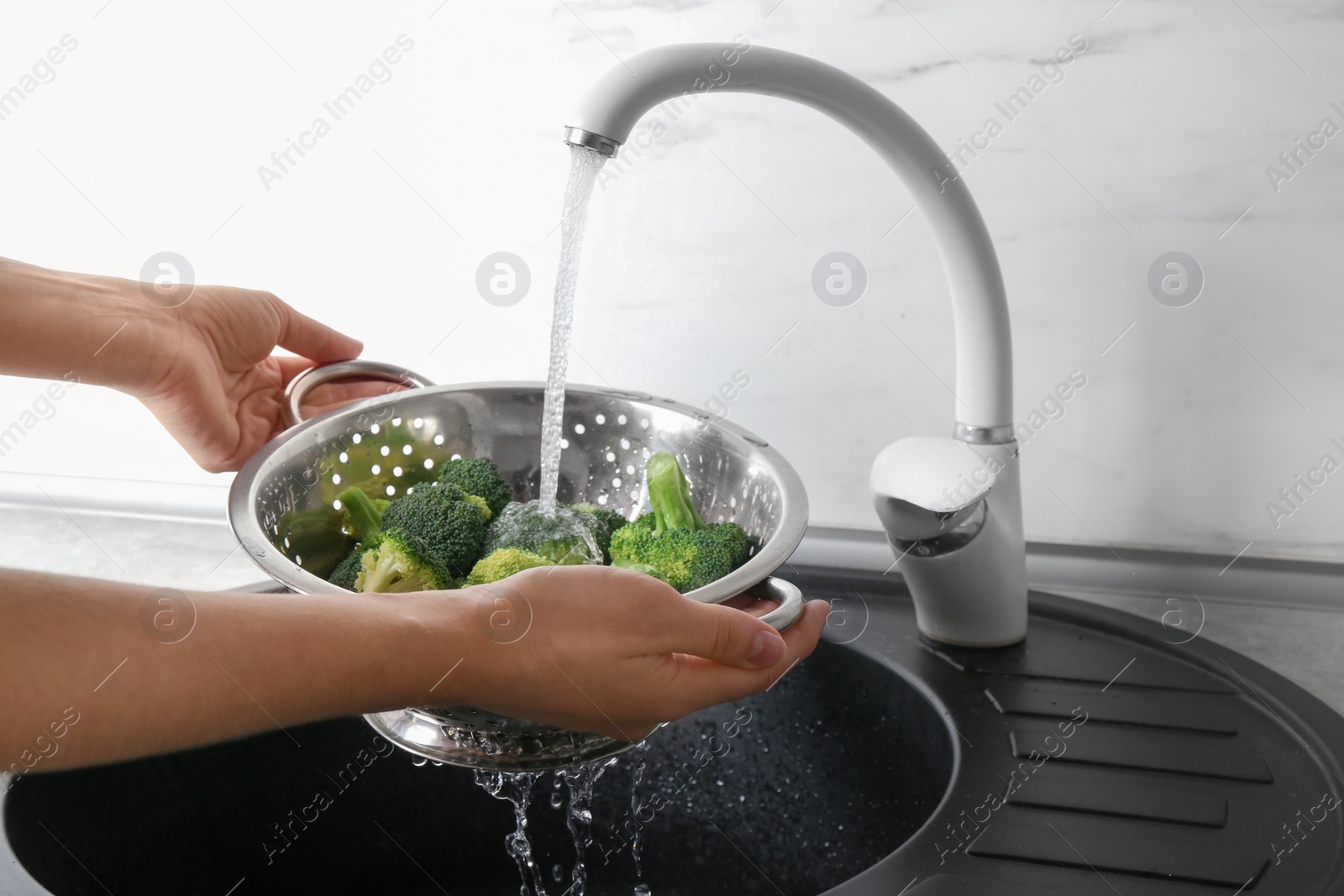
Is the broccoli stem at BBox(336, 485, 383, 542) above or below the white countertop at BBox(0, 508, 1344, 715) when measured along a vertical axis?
above

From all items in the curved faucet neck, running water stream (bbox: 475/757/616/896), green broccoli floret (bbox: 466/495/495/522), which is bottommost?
running water stream (bbox: 475/757/616/896)

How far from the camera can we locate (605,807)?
0.96 m

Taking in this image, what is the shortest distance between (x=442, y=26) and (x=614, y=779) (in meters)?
0.70

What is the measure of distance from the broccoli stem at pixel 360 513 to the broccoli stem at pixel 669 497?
0.21m

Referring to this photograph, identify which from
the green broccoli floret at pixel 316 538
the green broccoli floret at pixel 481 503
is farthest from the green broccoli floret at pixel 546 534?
the green broccoli floret at pixel 316 538

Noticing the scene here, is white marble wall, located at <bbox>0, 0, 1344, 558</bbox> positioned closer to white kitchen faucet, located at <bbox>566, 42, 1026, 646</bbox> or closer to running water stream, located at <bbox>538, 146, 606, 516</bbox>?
white kitchen faucet, located at <bbox>566, 42, 1026, 646</bbox>

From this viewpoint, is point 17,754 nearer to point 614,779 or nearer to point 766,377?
point 614,779

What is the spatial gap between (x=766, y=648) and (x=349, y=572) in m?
0.34

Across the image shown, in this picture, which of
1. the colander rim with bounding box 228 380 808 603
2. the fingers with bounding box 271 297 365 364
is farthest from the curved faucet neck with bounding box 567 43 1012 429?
the fingers with bounding box 271 297 365 364

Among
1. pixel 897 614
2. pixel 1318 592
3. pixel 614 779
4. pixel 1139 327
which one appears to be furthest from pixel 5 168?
pixel 1318 592

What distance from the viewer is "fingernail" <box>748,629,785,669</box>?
23.8 inches

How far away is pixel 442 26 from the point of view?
3.33ft

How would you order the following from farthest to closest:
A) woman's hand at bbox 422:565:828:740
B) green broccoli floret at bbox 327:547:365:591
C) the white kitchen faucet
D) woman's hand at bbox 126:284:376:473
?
woman's hand at bbox 126:284:376:473 < green broccoli floret at bbox 327:547:365:591 < the white kitchen faucet < woman's hand at bbox 422:565:828:740

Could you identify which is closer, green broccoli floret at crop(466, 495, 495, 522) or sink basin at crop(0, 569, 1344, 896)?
sink basin at crop(0, 569, 1344, 896)
